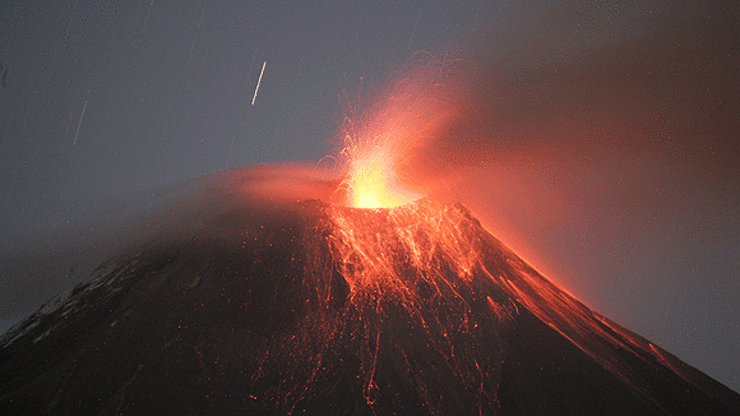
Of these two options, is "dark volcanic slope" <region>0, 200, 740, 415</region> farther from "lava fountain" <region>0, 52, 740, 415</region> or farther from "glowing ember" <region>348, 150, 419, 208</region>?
"glowing ember" <region>348, 150, 419, 208</region>

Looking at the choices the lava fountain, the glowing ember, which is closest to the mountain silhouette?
the lava fountain

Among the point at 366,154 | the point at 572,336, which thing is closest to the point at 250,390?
the point at 572,336

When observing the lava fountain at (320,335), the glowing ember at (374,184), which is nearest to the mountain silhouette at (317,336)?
the lava fountain at (320,335)

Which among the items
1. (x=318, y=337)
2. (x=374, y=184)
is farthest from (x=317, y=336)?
(x=374, y=184)

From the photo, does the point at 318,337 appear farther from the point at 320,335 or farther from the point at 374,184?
the point at 374,184

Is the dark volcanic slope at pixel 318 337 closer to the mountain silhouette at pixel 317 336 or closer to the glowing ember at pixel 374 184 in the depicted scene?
the mountain silhouette at pixel 317 336

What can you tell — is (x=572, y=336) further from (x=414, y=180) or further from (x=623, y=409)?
(x=414, y=180)
